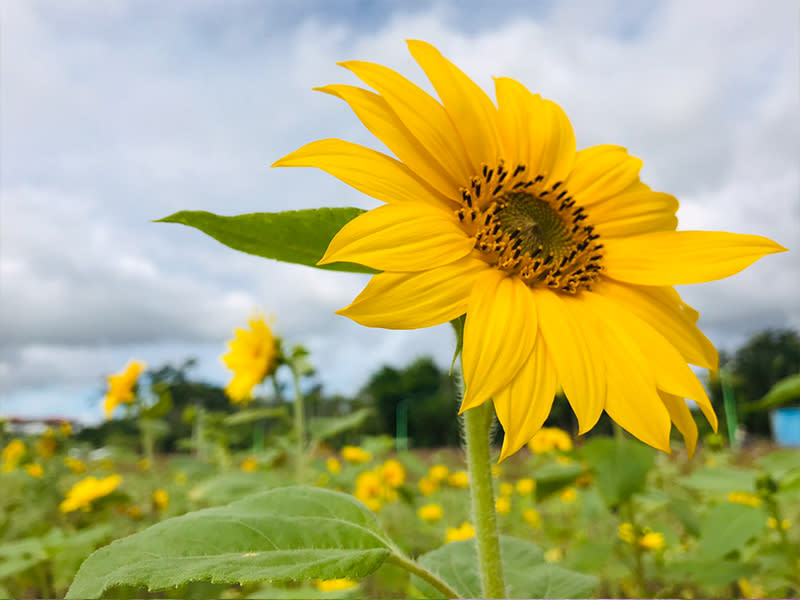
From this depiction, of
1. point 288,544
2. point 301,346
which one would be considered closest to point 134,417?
point 301,346

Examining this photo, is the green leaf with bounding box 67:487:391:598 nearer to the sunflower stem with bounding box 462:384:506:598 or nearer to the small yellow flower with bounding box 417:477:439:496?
the sunflower stem with bounding box 462:384:506:598

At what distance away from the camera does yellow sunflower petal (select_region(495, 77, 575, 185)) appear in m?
1.14

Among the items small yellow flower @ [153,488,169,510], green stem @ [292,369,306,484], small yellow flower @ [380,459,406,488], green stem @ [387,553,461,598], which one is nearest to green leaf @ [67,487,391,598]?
green stem @ [387,553,461,598]

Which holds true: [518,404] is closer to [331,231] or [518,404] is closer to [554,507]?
[331,231]

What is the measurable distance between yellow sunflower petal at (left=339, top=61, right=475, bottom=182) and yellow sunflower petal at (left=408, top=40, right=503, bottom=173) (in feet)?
0.07

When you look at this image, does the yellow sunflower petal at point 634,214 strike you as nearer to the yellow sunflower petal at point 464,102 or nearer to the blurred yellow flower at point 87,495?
the yellow sunflower petal at point 464,102

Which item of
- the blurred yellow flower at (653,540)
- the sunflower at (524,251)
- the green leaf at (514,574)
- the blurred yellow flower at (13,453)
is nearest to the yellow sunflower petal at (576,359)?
the sunflower at (524,251)

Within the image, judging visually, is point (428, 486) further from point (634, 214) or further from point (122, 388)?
point (634, 214)

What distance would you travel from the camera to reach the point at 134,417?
454cm

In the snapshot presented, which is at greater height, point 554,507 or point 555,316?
point 555,316

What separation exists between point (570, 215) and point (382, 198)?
0.42 m

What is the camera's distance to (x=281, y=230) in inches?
35.6

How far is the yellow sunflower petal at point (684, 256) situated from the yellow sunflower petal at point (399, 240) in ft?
1.06

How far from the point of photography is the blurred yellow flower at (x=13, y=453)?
5.35 m
